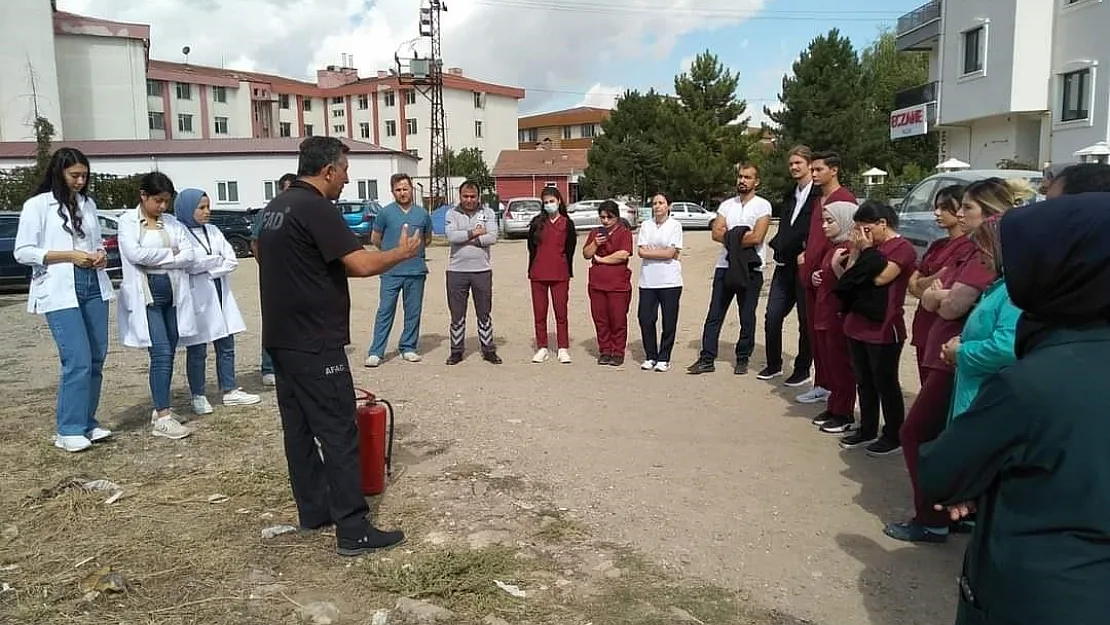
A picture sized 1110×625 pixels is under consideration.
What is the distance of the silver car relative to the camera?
29891mm

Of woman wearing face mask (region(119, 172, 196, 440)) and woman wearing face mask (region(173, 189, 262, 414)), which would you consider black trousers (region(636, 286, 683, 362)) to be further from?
woman wearing face mask (region(119, 172, 196, 440))

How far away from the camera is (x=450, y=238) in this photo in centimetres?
842

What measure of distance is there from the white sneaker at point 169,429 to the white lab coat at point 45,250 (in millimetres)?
1026

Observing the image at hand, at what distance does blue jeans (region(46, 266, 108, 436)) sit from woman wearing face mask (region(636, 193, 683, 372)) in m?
4.50

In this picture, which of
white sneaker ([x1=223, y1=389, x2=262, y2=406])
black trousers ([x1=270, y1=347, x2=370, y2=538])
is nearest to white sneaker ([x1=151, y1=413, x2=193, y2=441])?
white sneaker ([x1=223, y1=389, x2=262, y2=406])

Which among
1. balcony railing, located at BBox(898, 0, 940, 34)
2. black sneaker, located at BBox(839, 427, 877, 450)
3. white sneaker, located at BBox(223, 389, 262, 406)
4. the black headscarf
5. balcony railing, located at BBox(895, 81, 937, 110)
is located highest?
balcony railing, located at BBox(898, 0, 940, 34)

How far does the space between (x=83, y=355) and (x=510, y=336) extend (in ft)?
17.8

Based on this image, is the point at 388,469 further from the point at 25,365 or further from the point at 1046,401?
the point at 25,365

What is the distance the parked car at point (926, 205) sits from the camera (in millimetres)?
11773

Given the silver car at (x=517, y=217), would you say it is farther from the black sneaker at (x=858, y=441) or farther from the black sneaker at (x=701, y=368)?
the black sneaker at (x=858, y=441)

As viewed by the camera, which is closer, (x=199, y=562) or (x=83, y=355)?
(x=199, y=562)

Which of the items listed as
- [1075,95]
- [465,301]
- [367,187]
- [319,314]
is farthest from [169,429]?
[367,187]

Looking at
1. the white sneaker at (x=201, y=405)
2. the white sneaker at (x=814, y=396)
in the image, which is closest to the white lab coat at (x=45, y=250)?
the white sneaker at (x=201, y=405)

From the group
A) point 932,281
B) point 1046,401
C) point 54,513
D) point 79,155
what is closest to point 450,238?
point 79,155
